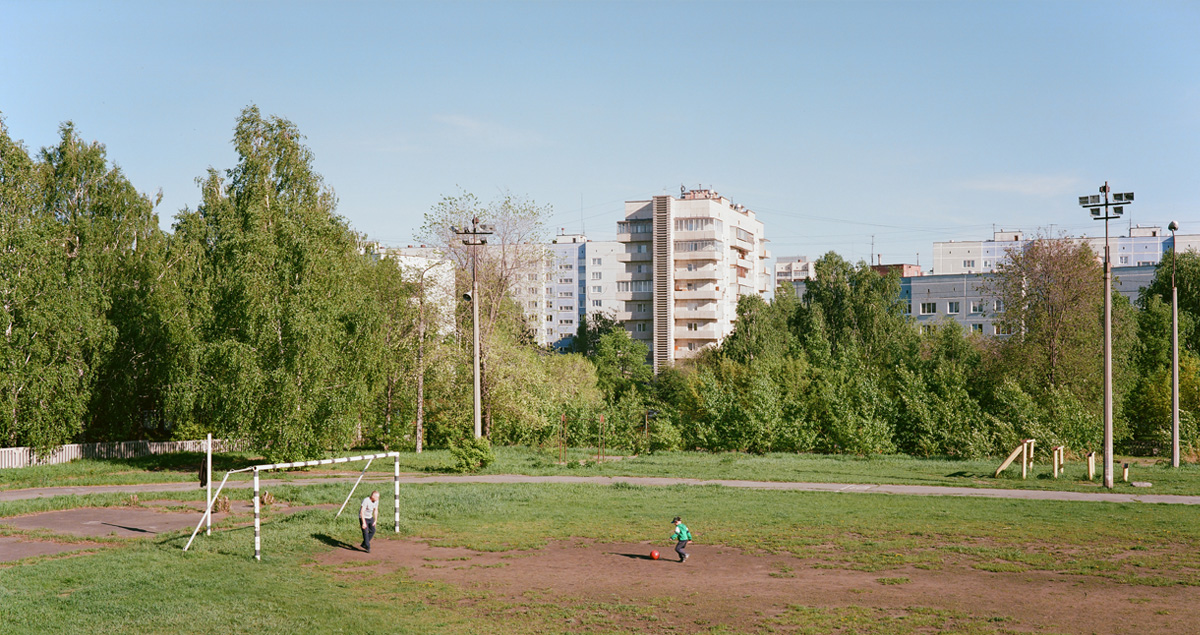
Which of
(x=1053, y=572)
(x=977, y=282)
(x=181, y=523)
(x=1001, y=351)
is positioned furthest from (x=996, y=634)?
(x=977, y=282)

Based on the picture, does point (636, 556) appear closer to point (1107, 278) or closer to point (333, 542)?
point (333, 542)

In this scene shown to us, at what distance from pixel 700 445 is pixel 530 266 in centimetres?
1575

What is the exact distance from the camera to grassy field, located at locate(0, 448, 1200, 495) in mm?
33938

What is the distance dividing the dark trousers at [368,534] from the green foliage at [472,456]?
53.1 ft

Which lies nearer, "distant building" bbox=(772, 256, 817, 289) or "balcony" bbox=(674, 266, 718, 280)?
"balcony" bbox=(674, 266, 718, 280)

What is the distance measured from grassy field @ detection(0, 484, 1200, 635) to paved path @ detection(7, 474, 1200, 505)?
182 cm

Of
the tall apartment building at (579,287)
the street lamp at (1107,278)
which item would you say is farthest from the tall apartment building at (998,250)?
the street lamp at (1107,278)

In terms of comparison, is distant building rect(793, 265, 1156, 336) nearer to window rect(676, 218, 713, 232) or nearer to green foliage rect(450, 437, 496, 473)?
window rect(676, 218, 713, 232)

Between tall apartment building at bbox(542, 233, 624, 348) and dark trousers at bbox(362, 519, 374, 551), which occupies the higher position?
tall apartment building at bbox(542, 233, 624, 348)

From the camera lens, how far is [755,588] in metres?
16.7

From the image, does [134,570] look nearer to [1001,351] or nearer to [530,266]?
[530,266]

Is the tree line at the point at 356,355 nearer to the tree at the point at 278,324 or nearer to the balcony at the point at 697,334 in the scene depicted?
the tree at the point at 278,324

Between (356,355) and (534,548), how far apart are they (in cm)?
2192

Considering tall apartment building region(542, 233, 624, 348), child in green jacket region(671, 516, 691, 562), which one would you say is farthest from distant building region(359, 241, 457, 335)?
tall apartment building region(542, 233, 624, 348)
